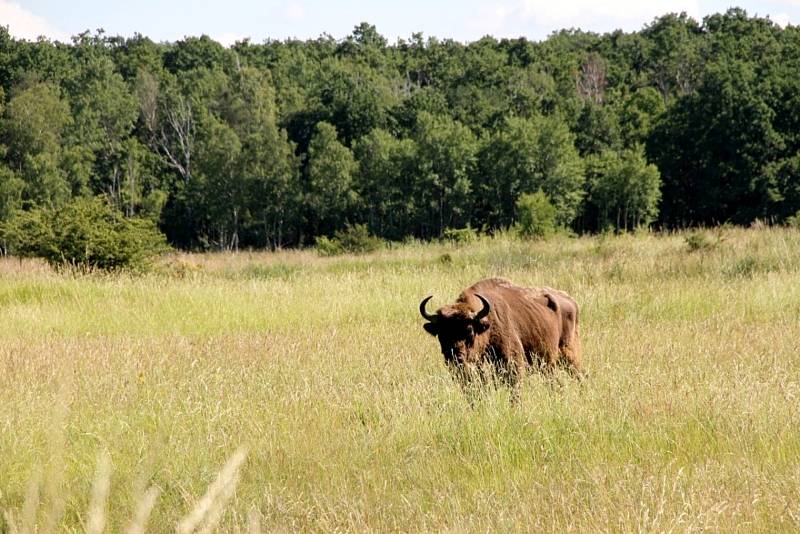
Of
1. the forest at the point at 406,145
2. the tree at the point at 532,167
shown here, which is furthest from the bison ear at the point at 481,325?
the tree at the point at 532,167

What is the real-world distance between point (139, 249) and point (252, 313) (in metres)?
8.35

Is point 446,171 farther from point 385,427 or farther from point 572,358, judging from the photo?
point 385,427

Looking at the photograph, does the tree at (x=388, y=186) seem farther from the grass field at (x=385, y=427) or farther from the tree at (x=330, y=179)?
the grass field at (x=385, y=427)

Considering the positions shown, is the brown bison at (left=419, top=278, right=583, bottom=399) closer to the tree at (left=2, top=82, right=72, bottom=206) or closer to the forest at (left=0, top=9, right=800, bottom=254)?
the forest at (left=0, top=9, right=800, bottom=254)

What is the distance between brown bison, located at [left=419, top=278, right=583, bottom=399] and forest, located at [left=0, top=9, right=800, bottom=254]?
42777 mm

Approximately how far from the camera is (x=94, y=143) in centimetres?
7481

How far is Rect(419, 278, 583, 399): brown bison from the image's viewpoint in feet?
25.1

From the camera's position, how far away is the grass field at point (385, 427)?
4922 millimetres

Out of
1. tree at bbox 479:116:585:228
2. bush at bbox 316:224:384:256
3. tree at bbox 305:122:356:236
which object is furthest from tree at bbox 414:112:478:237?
bush at bbox 316:224:384:256

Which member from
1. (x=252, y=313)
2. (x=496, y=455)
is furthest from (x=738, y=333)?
(x=252, y=313)

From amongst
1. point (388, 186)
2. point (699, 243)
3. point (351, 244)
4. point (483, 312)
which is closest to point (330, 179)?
point (388, 186)

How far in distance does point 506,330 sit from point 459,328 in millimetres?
767

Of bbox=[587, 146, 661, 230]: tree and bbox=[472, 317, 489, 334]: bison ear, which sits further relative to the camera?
bbox=[587, 146, 661, 230]: tree

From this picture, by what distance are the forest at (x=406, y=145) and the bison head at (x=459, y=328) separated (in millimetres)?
43589
